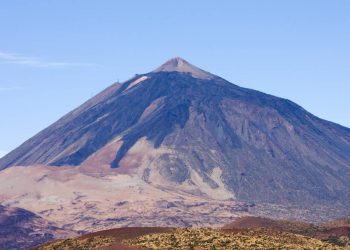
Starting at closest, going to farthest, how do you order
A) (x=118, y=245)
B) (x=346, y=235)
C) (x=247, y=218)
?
(x=118, y=245) < (x=346, y=235) < (x=247, y=218)

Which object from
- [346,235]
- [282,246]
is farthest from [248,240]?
[346,235]

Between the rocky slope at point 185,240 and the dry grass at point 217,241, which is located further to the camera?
the rocky slope at point 185,240

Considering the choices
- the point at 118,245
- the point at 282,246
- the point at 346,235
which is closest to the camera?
the point at 118,245

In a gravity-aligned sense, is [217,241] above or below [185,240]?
above

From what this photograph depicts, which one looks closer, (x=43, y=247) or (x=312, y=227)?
(x=43, y=247)

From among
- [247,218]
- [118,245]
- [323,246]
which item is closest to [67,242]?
[118,245]

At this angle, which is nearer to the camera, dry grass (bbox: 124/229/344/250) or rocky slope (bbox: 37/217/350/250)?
dry grass (bbox: 124/229/344/250)

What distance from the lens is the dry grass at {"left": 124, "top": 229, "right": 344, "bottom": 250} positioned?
69688 millimetres

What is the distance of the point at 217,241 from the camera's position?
71.9 meters

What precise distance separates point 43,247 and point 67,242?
2196mm

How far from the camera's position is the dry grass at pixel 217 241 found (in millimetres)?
69688

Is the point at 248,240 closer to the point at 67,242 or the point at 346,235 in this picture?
the point at 67,242

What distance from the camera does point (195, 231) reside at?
7862cm

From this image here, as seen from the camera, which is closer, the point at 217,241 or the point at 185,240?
the point at 217,241
